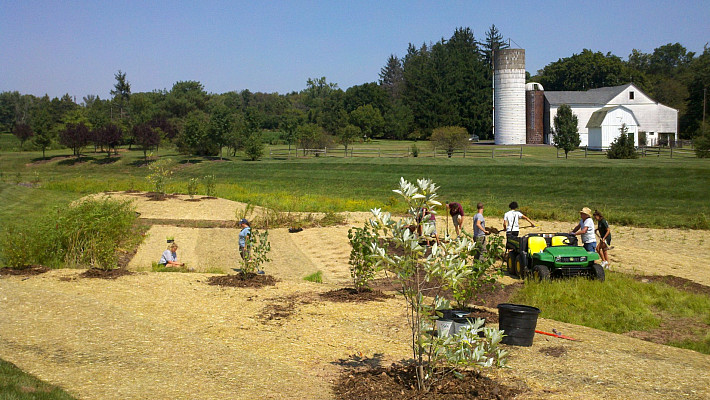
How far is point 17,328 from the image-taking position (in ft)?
27.6

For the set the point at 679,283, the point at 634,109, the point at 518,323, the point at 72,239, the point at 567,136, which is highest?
the point at 634,109

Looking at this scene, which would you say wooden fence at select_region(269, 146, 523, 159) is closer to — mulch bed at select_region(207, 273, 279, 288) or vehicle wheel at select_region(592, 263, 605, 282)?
vehicle wheel at select_region(592, 263, 605, 282)

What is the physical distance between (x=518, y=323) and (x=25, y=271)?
389 inches

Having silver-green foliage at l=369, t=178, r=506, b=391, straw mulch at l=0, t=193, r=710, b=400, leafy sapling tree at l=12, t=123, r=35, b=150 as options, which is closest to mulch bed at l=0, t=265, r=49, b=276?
straw mulch at l=0, t=193, r=710, b=400

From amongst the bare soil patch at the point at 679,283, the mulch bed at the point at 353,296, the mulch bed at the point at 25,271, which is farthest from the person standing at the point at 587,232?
the mulch bed at the point at 25,271

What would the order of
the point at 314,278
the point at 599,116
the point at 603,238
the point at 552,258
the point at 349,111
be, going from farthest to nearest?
1. the point at 349,111
2. the point at 599,116
3. the point at 603,238
4. the point at 314,278
5. the point at 552,258

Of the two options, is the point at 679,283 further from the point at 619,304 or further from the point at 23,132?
the point at 23,132

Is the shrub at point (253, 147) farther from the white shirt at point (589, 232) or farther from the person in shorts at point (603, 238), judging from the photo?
the white shirt at point (589, 232)

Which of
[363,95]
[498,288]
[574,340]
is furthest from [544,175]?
[363,95]

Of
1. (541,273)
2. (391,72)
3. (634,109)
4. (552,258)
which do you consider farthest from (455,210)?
(391,72)

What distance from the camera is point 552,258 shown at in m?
12.4

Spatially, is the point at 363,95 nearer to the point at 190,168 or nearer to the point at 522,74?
the point at 522,74

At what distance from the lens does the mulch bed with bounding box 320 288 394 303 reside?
34.2 ft

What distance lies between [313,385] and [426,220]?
7.50ft
